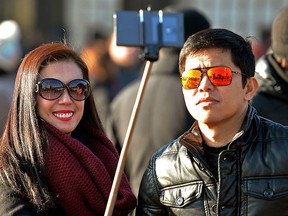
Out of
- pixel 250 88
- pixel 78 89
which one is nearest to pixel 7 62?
pixel 78 89

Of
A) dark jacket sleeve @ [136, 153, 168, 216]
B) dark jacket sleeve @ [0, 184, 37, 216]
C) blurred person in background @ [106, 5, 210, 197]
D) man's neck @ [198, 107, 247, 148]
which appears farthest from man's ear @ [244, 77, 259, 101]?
blurred person in background @ [106, 5, 210, 197]

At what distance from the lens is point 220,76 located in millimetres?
4426

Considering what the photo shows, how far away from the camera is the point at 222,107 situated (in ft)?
14.5

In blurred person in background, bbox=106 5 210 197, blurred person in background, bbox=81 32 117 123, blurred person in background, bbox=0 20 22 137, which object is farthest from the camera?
blurred person in background, bbox=81 32 117 123

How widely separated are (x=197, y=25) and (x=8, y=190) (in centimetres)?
237

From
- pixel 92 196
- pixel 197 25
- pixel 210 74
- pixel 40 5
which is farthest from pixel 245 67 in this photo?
pixel 40 5

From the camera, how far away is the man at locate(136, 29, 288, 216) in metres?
4.36

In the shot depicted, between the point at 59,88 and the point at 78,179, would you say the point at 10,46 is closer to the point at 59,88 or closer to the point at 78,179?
the point at 59,88

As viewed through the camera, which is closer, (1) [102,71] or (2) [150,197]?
(2) [150,197]

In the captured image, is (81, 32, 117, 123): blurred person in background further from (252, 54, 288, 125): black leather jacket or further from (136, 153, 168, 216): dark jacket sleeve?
(136, 153, 168, 216): dark jacket sleeve

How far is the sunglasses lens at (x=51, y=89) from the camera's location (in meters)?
4.77

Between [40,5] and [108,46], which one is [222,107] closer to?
[108,46]

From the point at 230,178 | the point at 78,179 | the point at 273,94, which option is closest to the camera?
the point at 230,178

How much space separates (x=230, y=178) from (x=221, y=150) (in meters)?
0.14
